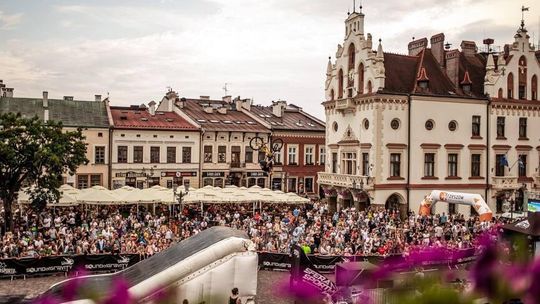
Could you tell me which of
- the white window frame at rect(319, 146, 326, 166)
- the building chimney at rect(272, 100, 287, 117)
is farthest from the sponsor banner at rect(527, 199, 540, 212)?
the building chimney at rect(272, 100, 287, 117)

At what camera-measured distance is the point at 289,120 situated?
65312mm

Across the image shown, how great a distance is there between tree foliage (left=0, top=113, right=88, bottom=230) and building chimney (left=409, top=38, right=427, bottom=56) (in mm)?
33121

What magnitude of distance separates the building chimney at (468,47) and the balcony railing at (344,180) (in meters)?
17.3

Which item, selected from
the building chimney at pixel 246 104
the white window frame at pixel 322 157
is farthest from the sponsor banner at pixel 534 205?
the building chimney at pixel 246 104

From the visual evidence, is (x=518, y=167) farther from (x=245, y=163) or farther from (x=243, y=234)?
(x=243, y=234)

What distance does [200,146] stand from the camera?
5725cm

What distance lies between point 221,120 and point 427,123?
2244 cm

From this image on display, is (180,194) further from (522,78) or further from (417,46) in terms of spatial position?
(522,78)

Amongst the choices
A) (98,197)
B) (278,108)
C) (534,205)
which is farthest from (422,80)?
(98,197)

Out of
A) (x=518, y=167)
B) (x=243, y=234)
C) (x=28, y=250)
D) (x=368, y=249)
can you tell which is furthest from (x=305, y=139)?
(x=243, y=234)

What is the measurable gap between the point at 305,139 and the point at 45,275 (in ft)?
135

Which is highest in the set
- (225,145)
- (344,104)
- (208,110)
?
(208,110)

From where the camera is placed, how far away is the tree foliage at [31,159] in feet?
111

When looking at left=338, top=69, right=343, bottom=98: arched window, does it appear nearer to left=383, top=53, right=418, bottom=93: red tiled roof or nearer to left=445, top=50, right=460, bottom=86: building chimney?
left=383, top=53, right=418, bottom=93: red tiled roof
